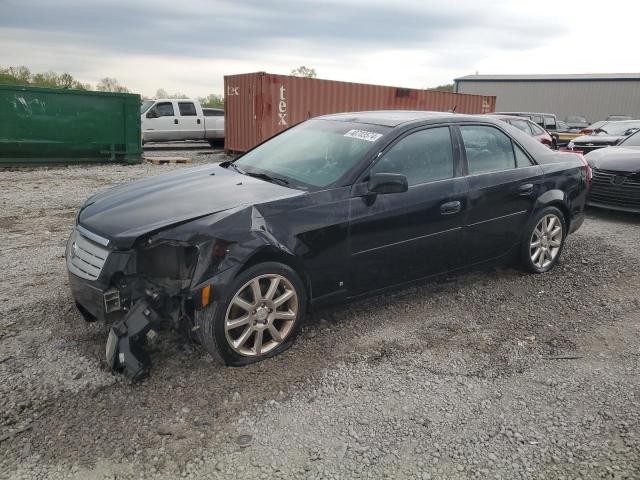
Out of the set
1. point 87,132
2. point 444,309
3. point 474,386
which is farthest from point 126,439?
point 87,132

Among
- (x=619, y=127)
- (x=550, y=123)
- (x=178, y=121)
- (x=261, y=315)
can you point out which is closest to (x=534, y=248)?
(x=261, y=315)

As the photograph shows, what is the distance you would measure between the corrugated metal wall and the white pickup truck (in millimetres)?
34296

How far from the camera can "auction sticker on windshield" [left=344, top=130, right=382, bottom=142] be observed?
3.78 meters

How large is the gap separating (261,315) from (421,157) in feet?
5.78

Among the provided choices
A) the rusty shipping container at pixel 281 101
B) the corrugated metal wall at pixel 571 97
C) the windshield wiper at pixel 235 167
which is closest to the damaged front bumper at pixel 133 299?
the windshield wiper at pixel 235 167

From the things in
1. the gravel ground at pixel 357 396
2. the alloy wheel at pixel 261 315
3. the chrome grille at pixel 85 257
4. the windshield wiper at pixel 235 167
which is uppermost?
the windshield wiper at pixel 235 167

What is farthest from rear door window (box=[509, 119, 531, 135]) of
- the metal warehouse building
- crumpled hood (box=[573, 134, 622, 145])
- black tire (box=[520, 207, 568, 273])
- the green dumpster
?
the metal warehouse building

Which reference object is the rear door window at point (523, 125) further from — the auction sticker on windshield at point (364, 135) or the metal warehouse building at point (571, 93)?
the metal warehouse building at point (571, 93)

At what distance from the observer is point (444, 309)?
13.6ft

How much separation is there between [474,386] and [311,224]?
1.39m

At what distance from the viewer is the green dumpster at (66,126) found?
1157 centimetres

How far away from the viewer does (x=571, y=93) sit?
4191 centimetres

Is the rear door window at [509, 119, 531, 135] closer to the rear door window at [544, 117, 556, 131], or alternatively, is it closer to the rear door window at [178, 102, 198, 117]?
the rear door window at [544, 117, 556, 131]

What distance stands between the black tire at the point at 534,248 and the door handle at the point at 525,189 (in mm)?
265
